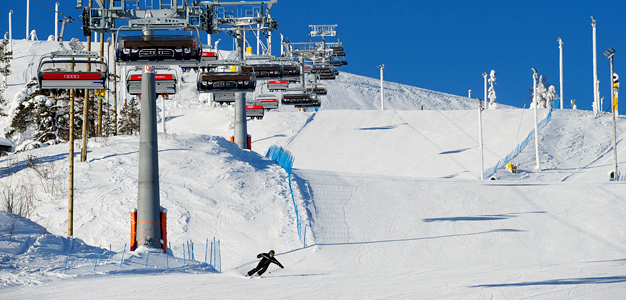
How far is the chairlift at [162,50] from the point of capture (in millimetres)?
17281

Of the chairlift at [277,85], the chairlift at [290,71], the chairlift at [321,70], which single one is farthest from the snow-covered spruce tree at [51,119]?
the chairlift at [290,71]

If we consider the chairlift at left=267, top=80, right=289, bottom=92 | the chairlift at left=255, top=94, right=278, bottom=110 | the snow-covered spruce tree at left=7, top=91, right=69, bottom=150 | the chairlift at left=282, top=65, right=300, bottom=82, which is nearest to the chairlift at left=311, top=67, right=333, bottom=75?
the chairlift at left=255, top=94, right=278, bottom=110

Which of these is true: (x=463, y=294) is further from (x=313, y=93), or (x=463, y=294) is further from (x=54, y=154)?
(x=313, y=93)

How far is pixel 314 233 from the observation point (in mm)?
25688

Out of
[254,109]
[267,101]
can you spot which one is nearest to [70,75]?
[254,109]

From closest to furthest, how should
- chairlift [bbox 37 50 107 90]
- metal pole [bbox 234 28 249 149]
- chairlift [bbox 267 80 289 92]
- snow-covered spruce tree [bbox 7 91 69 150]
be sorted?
chairlift [bbox 37 50 107 90], metal pole [bbox 234 28 249 149], chairlift [bbox 267 80 289 92], snow-covered spruce tree [bbox 7 91 69 150]

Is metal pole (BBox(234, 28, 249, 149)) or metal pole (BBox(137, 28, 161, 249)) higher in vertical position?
metal pole (BBox(234, 28, 249, 149))

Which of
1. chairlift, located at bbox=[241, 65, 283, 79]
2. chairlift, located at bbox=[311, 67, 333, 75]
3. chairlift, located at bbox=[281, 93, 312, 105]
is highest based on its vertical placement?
chairlift, located at bbox=[311, 67, 333, 75]

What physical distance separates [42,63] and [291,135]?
4282 centimetres

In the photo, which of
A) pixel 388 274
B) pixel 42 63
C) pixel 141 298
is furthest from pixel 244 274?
pixel 42 63

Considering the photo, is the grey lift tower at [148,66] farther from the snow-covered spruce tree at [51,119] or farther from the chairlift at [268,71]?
the snow-covered spruce tree at [51,119]

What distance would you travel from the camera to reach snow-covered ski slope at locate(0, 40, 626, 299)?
1457 cm

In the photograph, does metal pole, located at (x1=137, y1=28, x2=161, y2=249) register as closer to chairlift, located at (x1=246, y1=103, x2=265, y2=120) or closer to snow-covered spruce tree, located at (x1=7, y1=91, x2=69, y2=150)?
chairlift, located at (x1=246, y1=103, x2=265, y2=120)

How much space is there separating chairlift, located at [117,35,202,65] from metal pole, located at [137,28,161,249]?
118 cm
